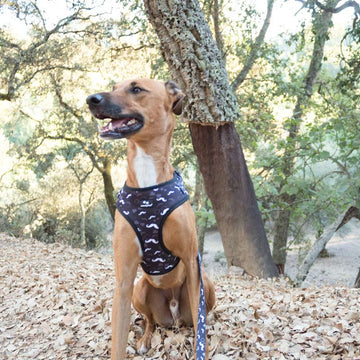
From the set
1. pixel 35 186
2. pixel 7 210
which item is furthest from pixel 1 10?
pixel 35 186

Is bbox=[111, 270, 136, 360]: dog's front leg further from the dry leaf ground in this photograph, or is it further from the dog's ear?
the dog's ear

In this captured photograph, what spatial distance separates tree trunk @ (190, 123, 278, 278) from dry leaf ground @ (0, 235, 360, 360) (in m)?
0.40

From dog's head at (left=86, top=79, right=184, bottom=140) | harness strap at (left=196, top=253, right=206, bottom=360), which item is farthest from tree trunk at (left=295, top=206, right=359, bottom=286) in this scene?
dog's head at (left=86, top=79, right=184, bottom=140)

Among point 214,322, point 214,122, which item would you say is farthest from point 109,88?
point 214,322

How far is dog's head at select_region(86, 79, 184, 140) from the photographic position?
→ 2.58 m

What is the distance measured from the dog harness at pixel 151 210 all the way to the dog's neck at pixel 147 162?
0.17ft

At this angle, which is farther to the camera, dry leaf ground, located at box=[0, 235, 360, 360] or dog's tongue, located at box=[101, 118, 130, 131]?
dry leaf ground, located at box=[0, 235, 360, 360]

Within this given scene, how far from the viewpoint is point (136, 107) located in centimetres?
271

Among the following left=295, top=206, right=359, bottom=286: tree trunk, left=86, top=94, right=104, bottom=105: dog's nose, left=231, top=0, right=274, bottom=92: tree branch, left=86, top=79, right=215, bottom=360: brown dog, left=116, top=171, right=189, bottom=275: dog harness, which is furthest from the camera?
left=231, top=0, right=274, bottom=92: tree branch

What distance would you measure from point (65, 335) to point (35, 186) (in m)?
14.4

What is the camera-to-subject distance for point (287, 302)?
14.8ft

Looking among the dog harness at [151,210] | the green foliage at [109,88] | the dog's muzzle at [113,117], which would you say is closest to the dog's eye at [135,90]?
the dog's muzzle at [113,117]

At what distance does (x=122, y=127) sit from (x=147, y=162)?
0.40m

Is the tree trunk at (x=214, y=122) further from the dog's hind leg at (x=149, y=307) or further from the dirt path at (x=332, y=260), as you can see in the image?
the dirt path at (x=332, y=260)
